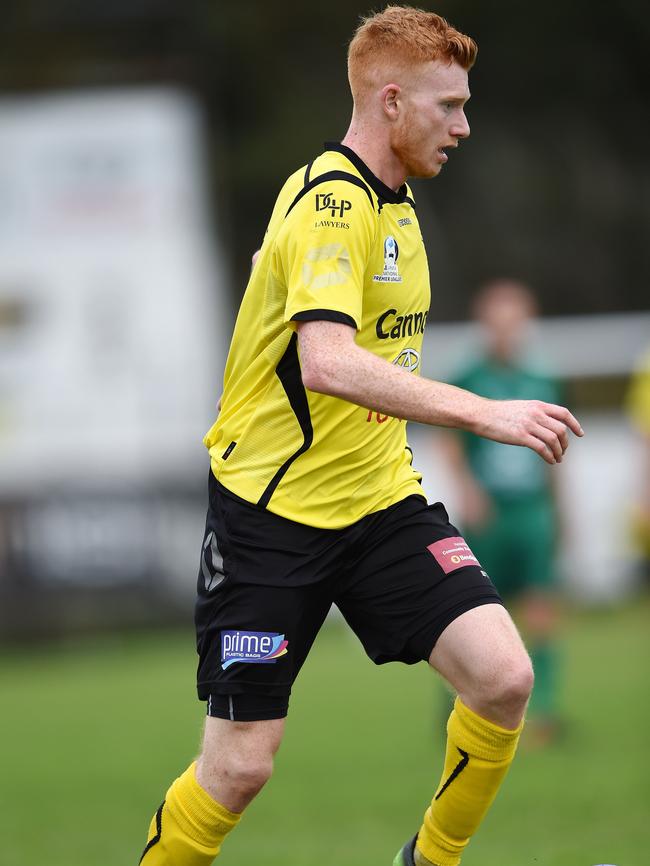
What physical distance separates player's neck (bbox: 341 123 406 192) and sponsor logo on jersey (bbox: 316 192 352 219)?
29 cm

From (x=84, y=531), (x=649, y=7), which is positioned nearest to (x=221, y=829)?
(x=84, y=531)

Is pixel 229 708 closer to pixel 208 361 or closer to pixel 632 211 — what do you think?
pixel 208 361

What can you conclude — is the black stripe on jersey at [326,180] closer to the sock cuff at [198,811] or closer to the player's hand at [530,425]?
the player's hand at [530,425]

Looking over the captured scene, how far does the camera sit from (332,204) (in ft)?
A: 14.5

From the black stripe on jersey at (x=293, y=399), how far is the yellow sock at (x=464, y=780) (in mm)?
848

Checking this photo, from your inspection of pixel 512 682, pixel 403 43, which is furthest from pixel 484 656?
pixel 403 43

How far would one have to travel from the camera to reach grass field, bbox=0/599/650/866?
20.9 ft

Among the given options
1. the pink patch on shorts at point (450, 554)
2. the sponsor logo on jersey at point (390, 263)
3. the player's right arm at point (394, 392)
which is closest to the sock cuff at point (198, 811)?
the pink patch on shorts at point (450, 554)

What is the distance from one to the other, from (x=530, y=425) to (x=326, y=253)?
75 centimetres

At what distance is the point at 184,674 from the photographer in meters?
12.6

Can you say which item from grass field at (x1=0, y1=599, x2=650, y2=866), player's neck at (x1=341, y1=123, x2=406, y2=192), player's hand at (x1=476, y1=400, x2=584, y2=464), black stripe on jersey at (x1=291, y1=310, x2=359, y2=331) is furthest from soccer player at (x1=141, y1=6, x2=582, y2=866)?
grass field at (x1=0, y1=599, x2=650, y2=866)

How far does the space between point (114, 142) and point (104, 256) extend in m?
1.27

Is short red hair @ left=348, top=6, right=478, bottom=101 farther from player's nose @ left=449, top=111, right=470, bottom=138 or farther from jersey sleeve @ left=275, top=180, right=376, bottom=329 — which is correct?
jersey sleeve @ left=275, top=180, right=376, bottom=329

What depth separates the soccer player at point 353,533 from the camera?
458cm
